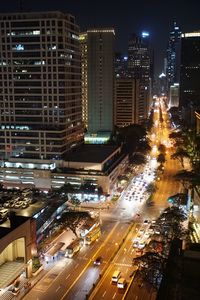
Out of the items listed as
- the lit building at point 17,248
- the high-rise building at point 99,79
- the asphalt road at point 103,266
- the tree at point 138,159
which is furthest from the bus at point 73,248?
the high-rise building at point 99,79

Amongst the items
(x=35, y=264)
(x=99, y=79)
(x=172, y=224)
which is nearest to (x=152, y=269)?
(x=172, y=224)

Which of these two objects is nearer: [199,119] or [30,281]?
[30,281]

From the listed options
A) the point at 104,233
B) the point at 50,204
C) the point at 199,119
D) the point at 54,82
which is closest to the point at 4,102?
the point at 54,82

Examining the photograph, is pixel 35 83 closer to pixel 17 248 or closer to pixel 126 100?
pixel 17 248

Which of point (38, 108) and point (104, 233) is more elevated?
point (38, 108)

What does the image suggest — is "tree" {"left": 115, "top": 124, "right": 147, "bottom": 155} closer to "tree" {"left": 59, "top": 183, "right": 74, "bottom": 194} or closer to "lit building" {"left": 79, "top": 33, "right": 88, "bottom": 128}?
"lit building" {"left": 79, "top": 33, "right": 88, "bottom": 128}

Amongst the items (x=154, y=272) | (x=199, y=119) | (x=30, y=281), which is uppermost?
(x=199, y=119)

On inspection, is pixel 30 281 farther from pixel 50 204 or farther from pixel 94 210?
pixel 94 210
